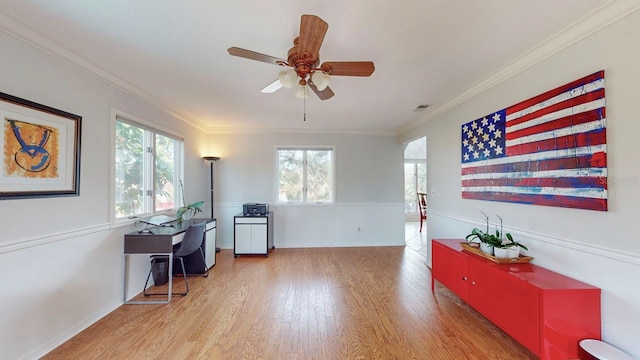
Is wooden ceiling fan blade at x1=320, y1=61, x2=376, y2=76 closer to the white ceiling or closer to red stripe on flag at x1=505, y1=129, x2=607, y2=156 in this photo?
the white ceiling

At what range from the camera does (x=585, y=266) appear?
1.78 metres

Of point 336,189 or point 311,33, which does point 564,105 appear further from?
point 336,189

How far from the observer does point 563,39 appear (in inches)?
73.5

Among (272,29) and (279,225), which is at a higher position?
(272,29)

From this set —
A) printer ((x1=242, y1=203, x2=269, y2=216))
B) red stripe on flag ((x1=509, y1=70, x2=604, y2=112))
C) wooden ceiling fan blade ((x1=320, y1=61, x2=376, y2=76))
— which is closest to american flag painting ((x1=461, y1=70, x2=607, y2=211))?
red stripe on flag ((x1=509, y1=70, x2=604, y2=112))

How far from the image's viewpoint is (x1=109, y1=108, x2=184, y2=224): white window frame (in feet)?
8.54

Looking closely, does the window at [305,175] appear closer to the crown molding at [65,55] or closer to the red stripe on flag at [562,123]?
the crown molding at [65,55]

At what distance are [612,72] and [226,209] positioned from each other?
5258mm

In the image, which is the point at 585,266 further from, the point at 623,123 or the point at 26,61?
the point at 26,61

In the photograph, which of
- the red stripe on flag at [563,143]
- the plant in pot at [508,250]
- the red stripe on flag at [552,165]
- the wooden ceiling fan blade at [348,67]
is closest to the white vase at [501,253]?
the plant in pot at [508,250]

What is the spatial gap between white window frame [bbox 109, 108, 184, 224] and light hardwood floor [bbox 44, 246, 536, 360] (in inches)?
40.2

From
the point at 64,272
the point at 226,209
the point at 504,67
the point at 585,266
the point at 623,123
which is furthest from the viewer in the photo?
the point at 226,209

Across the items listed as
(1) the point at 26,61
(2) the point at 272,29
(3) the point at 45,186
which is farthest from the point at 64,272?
(2) the point at 272,29

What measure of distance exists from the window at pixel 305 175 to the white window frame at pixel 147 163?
1797 mm
